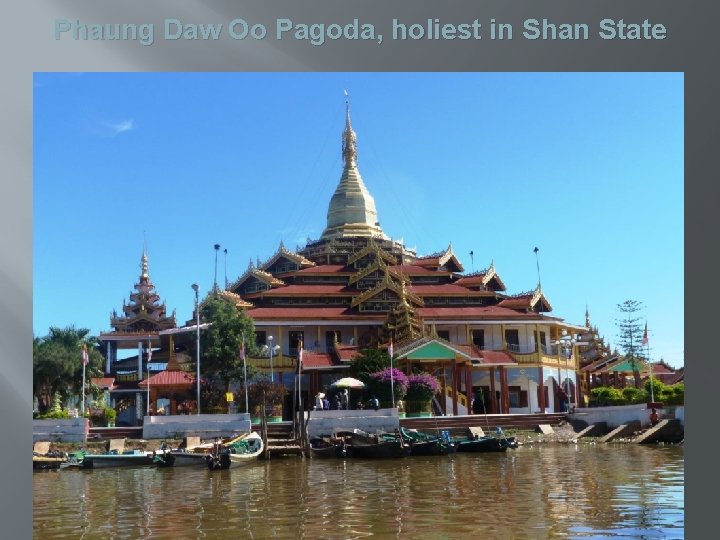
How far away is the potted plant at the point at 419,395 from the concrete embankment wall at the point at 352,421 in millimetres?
2662

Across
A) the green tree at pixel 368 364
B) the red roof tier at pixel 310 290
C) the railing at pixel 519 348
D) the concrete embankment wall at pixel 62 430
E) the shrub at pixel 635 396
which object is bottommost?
the concrete embankment wall at pixel 62 430

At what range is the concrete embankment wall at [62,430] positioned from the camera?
26.6m

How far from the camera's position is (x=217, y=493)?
16422mm

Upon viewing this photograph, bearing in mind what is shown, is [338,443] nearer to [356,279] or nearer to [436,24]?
[356,279]

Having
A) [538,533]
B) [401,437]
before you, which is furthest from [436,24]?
[401,437]

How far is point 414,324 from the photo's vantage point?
35.0m

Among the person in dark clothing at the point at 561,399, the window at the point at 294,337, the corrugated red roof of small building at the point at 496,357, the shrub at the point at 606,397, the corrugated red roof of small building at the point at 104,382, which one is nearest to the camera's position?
the shrub at the point at 606,397

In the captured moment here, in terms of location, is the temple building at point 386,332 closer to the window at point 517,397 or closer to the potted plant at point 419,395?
the window at point 517,397

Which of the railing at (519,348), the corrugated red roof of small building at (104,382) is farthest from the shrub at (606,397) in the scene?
the corrugated red roof of small building at (104,382)

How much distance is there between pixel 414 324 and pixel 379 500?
66.7 feet

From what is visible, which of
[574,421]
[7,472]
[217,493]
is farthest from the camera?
[574,421]

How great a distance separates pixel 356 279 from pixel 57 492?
2301 centimetres

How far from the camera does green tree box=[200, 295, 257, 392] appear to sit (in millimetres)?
31484

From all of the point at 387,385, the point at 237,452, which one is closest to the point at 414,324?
the point at 387,385
